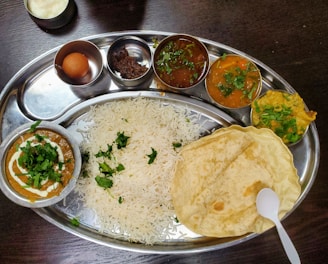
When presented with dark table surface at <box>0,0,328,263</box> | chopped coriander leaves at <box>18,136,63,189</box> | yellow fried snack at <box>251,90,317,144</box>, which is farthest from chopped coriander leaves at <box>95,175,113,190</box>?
yellow fried snack at <box>251,90,317,144</box>

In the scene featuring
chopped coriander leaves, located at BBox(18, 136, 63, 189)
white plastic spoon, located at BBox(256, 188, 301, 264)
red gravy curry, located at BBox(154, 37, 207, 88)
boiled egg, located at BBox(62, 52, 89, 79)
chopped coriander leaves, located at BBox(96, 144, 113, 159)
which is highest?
boiled egg, located at BBox(62, 52, 89, 79)

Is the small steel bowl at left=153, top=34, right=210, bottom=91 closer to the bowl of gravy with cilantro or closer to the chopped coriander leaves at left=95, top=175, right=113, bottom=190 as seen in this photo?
the bowl of gravy with cilantro

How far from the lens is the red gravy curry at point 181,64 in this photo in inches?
111

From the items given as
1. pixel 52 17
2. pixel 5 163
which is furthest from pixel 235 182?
pixel 52 17

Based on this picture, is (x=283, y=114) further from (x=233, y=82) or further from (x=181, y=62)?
(x=181, y=62)

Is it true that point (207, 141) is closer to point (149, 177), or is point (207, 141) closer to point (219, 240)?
point (149, 177)

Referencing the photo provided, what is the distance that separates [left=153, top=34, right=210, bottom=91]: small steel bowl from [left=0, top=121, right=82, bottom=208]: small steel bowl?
2.59 ft

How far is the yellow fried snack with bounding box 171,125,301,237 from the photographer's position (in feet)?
8.73

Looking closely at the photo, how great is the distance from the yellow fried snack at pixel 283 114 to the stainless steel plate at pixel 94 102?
6.4 inches

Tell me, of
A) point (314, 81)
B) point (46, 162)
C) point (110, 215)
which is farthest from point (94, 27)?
point (314, 81)

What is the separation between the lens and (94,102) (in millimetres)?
2990

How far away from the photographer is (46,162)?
2.61 meters

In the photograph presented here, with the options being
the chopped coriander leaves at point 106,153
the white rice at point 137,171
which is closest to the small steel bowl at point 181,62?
the white rice at point 137,171

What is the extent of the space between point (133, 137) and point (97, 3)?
1155 mm
